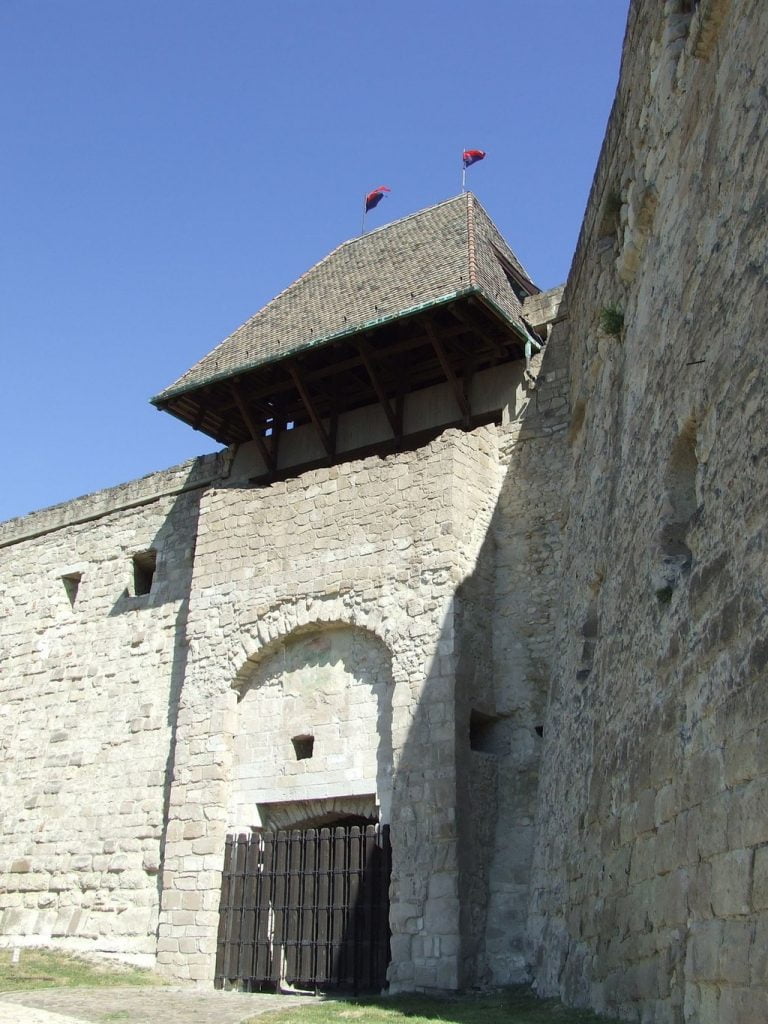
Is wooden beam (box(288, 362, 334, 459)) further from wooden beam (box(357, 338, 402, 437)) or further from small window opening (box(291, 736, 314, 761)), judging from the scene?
small window opening (box(291, 736, 314, 761))

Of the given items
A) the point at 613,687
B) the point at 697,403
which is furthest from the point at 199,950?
the point at 697,403

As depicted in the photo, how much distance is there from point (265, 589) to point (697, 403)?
233 inches

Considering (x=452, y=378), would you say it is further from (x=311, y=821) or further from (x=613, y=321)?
(x=311, y=821)

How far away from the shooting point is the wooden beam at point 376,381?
1071cm

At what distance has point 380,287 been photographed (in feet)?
37.0

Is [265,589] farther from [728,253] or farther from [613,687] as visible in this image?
[728,253]

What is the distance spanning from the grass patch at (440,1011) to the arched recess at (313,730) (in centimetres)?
170

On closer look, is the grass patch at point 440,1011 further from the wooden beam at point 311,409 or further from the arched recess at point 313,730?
the wooden beam at point 311,409

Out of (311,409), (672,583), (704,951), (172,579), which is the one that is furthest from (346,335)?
(704,951)

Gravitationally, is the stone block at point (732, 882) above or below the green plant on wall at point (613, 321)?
below

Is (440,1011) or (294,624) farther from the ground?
(294,624)

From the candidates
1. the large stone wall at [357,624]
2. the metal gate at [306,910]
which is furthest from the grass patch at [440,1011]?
the metal gate at [306,910]

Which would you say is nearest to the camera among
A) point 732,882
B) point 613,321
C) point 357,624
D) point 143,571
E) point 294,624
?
point 732,882

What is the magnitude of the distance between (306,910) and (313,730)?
148cm
